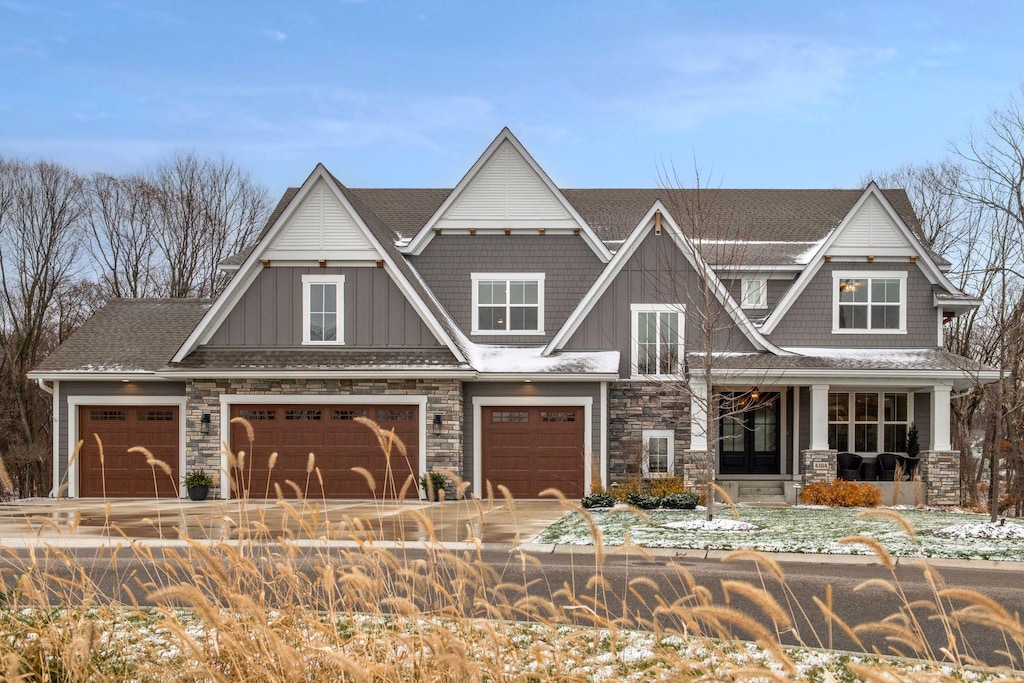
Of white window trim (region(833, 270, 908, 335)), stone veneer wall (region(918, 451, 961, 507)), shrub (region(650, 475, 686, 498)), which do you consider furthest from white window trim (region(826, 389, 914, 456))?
shrub (region(650, 475, 686, 498))

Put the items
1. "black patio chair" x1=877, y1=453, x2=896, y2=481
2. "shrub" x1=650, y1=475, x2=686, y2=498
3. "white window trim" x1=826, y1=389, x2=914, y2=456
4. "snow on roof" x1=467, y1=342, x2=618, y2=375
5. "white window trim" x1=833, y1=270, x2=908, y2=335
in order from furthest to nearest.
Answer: "white window trim" x1=826, y1=389, x2=914, y2=456, "white window trim" x1=833, y1=270, x2=908, y2=335, "black patio chair" x1=877, y1=453, x2=896, y2=481, "snow on roof" x1=467, y1=342, x2=618, y2=375, "shrub" x1=650, y1=475, x2=686, y2=498

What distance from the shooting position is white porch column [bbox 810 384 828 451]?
2217 centimetres

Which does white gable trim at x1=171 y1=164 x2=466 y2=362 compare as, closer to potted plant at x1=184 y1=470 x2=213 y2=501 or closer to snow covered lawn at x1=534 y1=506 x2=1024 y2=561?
potted plant at x1=184 y1=470 x2=213 y2=501

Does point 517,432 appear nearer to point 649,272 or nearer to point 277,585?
point 649,272

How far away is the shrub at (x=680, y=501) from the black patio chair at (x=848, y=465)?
195 inches

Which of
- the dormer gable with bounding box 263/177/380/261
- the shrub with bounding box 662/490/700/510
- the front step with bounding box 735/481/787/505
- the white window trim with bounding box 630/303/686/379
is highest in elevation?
the dormer gable with bounding box 263/177/380/261

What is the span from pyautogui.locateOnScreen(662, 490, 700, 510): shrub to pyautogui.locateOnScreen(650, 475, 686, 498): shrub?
0.32m

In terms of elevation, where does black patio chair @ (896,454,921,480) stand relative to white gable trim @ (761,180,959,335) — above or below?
below

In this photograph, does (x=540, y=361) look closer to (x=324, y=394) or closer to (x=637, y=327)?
(x=637, y=327)

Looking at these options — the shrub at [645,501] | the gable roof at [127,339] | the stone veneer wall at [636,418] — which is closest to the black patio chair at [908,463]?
the stone veneer wall at [636,418]

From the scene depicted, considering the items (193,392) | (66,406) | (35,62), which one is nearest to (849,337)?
(193,392)

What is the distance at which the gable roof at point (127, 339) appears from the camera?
78.3ft

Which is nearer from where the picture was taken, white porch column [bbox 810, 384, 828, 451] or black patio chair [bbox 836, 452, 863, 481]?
white porch column [bbox 810, 384, 828, 451]

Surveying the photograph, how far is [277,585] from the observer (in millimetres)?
6488
